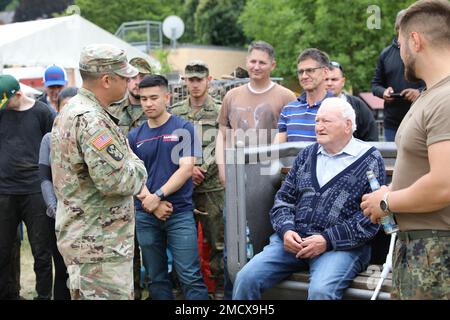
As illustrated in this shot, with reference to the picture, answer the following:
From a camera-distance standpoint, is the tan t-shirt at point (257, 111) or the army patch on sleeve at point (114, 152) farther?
the tan t-shirt at point (257, 111)

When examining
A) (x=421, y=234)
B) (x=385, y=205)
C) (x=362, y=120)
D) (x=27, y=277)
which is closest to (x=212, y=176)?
(x=362, y=120)

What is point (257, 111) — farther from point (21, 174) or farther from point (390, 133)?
point (21, 174)

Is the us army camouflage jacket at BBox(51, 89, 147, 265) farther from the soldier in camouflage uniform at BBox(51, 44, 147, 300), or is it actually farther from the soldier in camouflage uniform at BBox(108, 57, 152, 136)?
the soldier in camouflage uniform at BBox(108, 57, 152, 136)

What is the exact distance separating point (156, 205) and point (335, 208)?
159 cm

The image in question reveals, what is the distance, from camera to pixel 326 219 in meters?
4.25

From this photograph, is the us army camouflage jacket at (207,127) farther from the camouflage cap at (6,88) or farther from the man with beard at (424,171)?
the man with beard at (424,171)

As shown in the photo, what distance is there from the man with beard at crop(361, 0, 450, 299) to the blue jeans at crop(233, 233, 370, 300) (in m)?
0.94

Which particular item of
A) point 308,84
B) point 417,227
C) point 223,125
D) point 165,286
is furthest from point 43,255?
point 417,227

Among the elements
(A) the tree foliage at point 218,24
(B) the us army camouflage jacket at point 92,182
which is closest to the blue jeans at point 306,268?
(B) the us army camouflage jacket at point 92,182

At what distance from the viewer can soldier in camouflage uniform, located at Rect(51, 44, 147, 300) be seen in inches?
148

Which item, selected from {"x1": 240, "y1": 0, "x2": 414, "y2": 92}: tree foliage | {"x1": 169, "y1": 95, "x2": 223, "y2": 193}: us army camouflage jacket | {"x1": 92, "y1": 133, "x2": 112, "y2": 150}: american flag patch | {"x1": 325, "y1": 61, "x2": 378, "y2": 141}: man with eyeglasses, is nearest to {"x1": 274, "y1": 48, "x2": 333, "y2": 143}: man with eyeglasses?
{"x1": 325, "y1": 61, "x2": 378, "y2": 141}: man with eyeglasses

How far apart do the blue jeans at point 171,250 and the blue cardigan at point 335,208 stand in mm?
1107

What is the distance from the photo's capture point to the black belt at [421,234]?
9.77 feet
